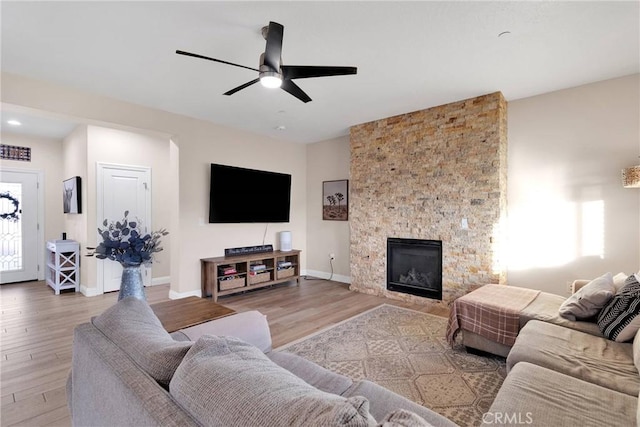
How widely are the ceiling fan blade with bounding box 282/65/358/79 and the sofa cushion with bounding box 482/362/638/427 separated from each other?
2.11m

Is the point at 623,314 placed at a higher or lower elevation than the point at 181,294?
higher

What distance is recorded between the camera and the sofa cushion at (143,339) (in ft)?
3.06

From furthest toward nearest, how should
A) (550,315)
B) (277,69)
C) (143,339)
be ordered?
(550,315)
(277,69)
(143,339)

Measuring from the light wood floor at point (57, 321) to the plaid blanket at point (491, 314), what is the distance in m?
1.13

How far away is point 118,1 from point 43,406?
2671 millimetres

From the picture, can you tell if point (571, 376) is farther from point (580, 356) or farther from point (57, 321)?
point (57, 321)

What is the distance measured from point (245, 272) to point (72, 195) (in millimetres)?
3016

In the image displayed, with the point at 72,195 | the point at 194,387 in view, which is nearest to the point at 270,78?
the point at 194,387

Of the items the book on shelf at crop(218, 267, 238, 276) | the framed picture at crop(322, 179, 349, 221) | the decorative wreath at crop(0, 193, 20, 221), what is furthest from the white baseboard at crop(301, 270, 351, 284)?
the decorative wreath at crop(0, 193, 20, 221)

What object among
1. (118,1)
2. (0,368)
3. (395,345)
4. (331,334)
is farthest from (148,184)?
(395,345)

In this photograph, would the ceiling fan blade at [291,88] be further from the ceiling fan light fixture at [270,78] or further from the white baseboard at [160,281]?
the white baseboard at [160,281]

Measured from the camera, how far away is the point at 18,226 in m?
5.34

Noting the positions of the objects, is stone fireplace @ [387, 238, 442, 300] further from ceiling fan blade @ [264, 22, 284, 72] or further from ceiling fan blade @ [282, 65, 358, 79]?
ceiling fan blade @ [264, 22, 284, 72]

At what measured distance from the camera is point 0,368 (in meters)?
2.46
